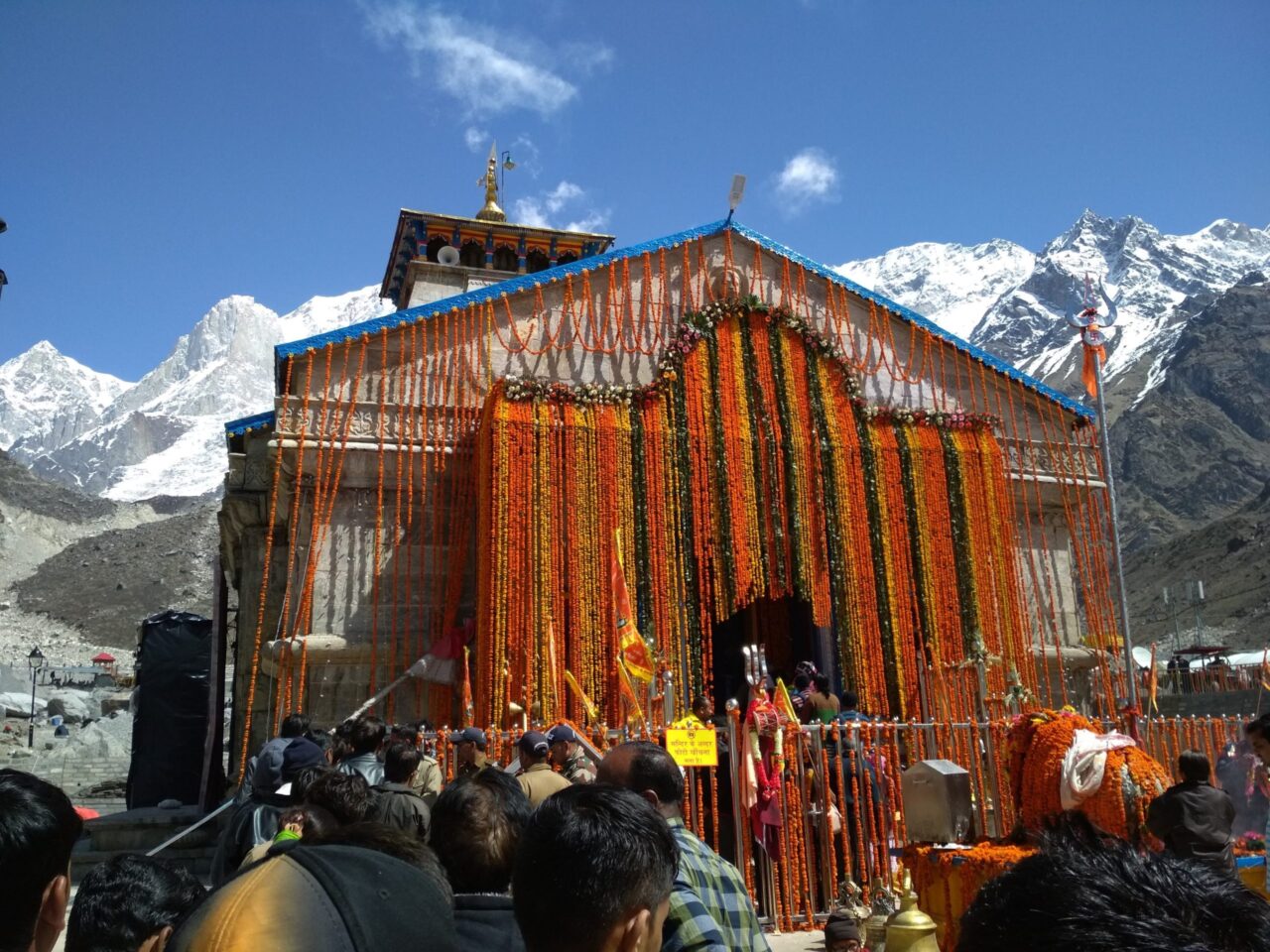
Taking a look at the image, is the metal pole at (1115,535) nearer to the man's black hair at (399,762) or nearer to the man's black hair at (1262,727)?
the man's black hair at (1262,727)

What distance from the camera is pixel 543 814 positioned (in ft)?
7.23

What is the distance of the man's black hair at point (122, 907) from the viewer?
2936 millimetres

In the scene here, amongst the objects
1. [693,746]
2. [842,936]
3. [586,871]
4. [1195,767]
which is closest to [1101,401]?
[693,746]

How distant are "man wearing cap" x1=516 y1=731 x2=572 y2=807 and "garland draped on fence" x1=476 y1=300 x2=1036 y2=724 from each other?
6.04 meters

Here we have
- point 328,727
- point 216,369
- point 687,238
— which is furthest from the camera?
point 216,369

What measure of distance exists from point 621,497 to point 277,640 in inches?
182

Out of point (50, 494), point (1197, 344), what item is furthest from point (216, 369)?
point (1197, 344)

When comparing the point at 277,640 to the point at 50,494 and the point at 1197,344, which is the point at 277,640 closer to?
the point at 50,494

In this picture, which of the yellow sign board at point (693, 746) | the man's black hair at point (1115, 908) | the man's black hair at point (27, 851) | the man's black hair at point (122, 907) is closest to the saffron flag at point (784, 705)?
the yellow sign board at point (693, 746)

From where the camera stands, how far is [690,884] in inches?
116

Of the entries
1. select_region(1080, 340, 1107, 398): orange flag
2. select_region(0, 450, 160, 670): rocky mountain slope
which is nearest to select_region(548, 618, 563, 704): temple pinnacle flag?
select_region(1080, 340, 1107, 398): orange flag

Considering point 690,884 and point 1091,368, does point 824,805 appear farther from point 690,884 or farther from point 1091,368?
point 1091,368

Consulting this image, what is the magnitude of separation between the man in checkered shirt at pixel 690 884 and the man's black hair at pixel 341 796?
1006mm

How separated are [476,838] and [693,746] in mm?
5943
